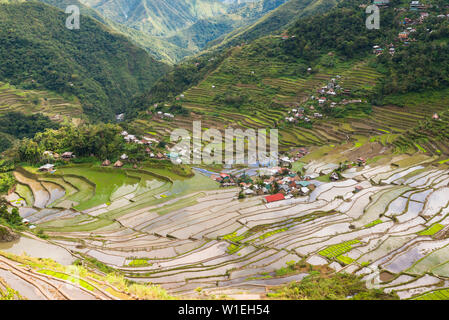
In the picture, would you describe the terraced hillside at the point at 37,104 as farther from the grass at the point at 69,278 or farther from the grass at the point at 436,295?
the grass at the point at 436,295

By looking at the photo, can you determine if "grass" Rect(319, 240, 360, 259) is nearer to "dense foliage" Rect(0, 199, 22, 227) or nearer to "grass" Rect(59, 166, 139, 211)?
"grass" Rect(59, 166, 139, 211)

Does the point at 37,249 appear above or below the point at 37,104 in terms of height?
below

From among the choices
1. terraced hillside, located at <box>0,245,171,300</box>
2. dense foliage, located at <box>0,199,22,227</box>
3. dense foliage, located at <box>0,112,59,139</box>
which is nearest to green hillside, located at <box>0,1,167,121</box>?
dense foliage, located at <box>0,112,59,139</box>

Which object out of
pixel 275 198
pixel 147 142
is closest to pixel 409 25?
pixel 275 198

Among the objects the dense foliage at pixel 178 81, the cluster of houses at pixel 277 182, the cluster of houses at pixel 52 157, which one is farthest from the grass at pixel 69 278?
the dense foliage at pixel 178 81
